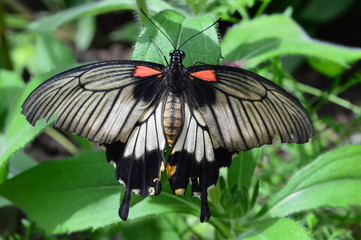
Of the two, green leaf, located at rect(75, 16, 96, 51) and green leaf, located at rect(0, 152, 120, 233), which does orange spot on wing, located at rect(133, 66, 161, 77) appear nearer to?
green leaf, located at rect(0, 152, 120, 233)

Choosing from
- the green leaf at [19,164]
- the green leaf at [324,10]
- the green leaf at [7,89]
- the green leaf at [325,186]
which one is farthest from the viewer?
the green leaf at [324,10]

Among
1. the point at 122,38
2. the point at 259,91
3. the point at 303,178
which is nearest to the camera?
the point at 259,91

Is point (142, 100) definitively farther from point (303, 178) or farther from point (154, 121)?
point (303, 178)

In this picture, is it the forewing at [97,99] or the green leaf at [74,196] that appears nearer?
the forewing at [97,99]

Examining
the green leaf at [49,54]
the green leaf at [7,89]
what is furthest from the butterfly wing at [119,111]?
the green leaf at [49,54]

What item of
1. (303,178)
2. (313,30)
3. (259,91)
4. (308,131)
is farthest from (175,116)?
(313,30)

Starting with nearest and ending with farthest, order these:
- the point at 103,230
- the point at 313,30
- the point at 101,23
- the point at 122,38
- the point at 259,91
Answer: the point at 259,91
the point at 103,230
the point at 313,30
the point at 122,38
the point at 101,23

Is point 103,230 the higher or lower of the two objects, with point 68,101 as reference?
lower

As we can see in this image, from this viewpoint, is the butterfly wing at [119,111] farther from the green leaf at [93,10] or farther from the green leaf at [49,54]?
the green leaf at [49,54]
